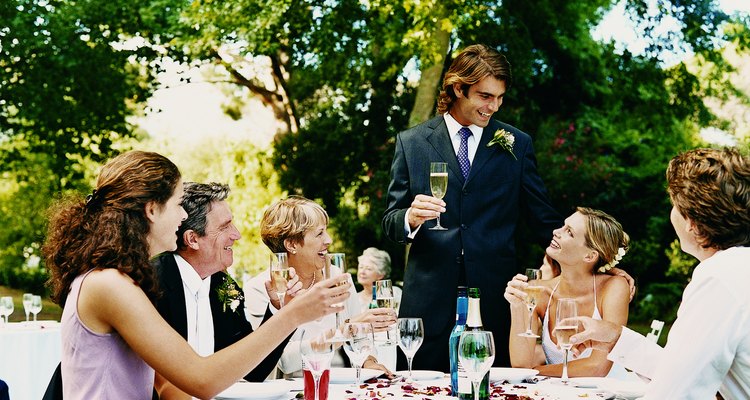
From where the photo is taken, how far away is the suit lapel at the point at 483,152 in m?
3.90

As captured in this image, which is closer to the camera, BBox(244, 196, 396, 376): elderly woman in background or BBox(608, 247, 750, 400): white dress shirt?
BBox(608, 247, 750, 400): white dress shirt

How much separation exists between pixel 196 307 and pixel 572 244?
1.74m

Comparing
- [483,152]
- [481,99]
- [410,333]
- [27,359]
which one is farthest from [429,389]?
[27,359]

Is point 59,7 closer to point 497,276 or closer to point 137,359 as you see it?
point 497,276

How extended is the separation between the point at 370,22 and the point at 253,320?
7622 millimetres

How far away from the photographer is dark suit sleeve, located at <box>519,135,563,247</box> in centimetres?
396

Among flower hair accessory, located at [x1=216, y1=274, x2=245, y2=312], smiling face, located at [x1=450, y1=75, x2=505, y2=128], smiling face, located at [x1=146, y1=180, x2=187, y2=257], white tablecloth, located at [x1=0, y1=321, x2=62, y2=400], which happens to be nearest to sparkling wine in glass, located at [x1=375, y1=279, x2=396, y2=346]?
flower hair accessory, located at [x1=216, y1=274, x2=245, y2=312]

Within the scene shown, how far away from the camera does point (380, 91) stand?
11.9 metres

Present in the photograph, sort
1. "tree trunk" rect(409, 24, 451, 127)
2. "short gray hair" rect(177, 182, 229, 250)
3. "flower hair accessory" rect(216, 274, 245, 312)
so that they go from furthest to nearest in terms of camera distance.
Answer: "tree trunk" rect(409, 24, 451, 127), "flower hair accessory" rect(216, 274, 245, 312), "short gray hair" rect(177, 182, 229, 250)

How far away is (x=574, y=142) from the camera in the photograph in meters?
11.4

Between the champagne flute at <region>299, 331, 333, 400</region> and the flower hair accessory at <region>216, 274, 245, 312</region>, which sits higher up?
the flower hair accessory at <region>216, 274, 245, 312</region>

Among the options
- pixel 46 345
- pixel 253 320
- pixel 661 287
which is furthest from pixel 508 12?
pixel 253 320

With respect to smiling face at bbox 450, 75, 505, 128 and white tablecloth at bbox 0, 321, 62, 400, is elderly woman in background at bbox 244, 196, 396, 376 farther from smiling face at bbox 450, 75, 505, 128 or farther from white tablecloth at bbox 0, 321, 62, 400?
white tablecloth at bbox 0, 321, 62, 400

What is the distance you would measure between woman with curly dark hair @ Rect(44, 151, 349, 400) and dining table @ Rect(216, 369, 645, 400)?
39 centimetres
